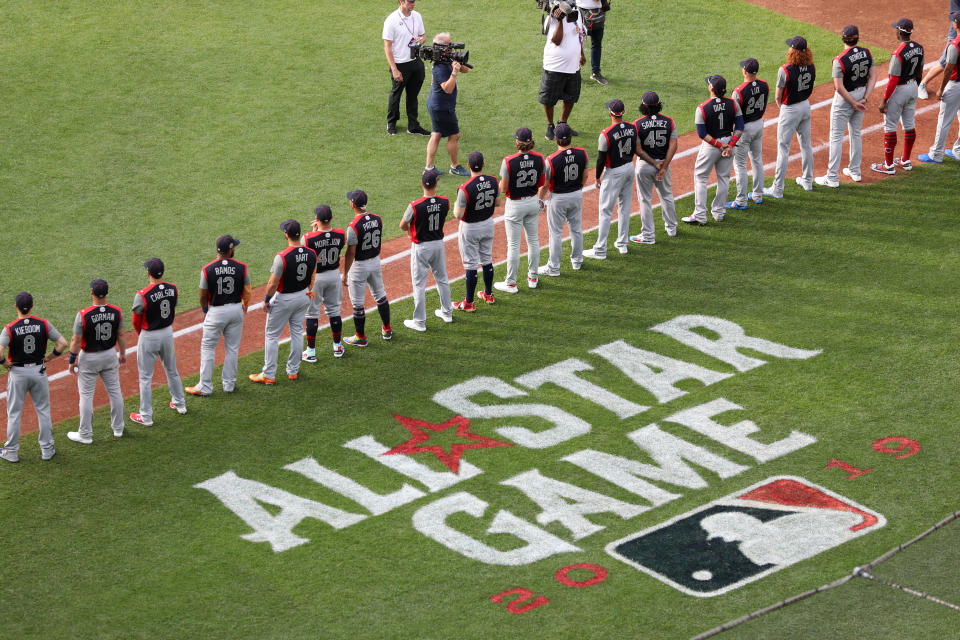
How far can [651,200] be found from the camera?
16.9 m

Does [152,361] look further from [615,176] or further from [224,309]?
[615,176]

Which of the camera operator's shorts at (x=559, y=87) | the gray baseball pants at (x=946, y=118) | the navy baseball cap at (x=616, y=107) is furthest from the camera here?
the camera operator's shorts at (x=559, y=87)

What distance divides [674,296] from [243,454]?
5666mm

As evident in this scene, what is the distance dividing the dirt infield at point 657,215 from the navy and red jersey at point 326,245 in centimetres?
115

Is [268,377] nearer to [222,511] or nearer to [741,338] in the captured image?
[222,511]

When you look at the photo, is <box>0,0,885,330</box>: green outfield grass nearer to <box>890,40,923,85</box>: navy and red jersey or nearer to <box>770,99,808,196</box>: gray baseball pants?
<box>770,99,808,196</box>: gray baseball pants

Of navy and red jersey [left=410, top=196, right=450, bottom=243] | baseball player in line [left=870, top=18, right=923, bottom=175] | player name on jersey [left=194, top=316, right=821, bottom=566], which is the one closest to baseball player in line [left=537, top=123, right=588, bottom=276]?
navy and red jersey [left=410, top=196, right=450, bottom=243]

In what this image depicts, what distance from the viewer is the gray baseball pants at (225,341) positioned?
1355 cm

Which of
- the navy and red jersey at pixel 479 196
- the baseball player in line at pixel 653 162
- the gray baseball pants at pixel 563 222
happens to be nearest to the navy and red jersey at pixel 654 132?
the baseball player in line at pixel 653 162

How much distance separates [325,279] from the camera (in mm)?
14156

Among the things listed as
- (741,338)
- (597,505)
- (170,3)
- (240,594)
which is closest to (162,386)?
(240,594)

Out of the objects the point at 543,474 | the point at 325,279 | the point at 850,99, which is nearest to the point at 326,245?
the point at 325,279

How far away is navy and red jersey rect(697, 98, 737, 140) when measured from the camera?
54.0ft

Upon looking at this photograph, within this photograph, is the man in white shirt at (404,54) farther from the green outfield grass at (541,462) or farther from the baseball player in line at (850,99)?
the baseball player in line at (850,99)
